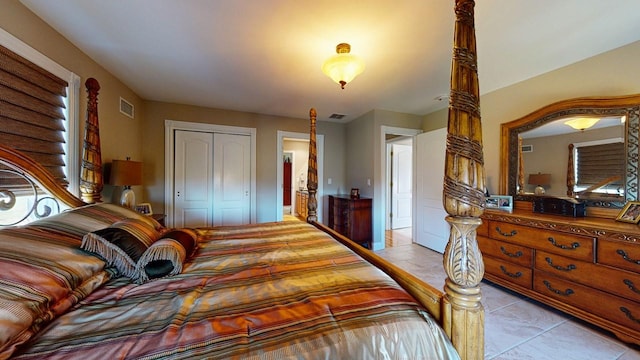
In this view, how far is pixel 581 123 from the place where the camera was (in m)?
2.24

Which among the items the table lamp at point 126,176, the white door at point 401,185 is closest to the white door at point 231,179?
the table lamp at point 126,176

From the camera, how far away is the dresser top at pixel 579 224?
63.8 inches

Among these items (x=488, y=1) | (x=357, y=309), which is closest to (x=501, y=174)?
(x=488, y=1)

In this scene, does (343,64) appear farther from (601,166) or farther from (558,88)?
(601,166)

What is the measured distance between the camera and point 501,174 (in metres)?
2.86

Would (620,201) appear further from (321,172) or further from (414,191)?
(321,172)

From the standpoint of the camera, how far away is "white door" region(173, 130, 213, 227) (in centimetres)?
369

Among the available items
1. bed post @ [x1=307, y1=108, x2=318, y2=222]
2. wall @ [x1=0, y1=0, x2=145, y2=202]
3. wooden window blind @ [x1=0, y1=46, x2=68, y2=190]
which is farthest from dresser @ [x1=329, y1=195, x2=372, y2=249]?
wooden window blind @ [x1=0, y1=46, x2=68, y2=190]

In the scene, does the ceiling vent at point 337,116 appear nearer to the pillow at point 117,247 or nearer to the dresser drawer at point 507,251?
the dresser drawer at point 507,251

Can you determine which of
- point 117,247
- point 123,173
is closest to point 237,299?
point 117,247

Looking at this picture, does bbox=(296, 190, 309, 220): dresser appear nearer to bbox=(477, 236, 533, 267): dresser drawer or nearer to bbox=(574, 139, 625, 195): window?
bbox=(477, 236, 533, 267): dresser drawer

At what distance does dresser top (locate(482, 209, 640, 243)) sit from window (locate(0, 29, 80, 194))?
4.08m

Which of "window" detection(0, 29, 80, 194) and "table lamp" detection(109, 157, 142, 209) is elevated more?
"window" detection(0, 29, 80, 194)

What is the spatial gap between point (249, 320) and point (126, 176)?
8.65 ft
